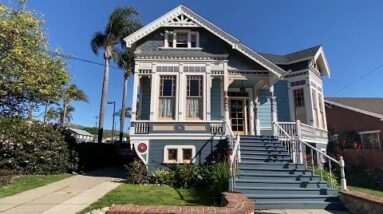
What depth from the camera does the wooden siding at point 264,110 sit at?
17.1 m

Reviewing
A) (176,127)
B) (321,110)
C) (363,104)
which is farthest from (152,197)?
(363,104)

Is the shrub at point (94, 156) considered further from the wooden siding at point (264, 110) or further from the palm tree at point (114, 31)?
the wooden siding at point (264, 110)

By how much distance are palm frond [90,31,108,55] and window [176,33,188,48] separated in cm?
1274

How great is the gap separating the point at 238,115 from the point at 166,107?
14.7ft

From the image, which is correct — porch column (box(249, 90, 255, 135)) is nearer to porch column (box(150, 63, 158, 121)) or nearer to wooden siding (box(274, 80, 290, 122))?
wooden siding (box(274, 80, 290, 122))

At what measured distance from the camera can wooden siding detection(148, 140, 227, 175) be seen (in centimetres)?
1327

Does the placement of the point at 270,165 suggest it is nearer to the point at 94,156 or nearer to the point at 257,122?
the point at 257,122

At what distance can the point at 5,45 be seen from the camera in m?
12.4

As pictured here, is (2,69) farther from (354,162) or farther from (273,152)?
(354,162)

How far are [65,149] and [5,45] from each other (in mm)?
5642

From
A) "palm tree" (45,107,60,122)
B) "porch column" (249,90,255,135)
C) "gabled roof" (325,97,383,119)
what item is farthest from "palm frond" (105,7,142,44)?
"gabled roof" (325,97,383,119)

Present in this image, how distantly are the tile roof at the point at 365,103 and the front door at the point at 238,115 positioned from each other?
12.5 m

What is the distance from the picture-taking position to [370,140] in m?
22.8

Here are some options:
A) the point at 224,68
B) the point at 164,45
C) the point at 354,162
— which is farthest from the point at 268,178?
the point at 354,162
